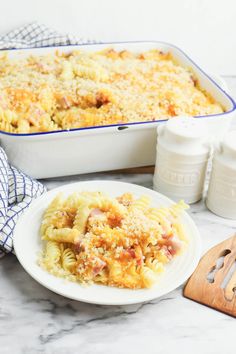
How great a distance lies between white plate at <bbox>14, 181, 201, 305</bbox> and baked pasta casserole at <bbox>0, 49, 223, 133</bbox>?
0.21 metres

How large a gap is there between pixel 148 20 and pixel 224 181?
3.38 ft

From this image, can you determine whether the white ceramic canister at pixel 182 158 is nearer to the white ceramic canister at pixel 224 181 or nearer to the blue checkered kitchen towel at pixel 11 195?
the white ceramic canister at pixel 224 181

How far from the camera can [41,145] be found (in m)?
1.45

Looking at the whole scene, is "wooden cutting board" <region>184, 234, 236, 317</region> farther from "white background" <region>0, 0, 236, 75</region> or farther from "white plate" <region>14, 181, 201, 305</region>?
"white background" <region>0, 0, 236, 75</region>

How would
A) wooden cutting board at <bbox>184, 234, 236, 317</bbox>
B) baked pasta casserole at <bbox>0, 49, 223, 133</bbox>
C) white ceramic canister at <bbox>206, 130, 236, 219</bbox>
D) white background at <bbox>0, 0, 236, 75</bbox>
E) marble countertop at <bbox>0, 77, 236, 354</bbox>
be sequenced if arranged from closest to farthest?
marble countertop at <bbox>0, 77, 236, 354</bbox> < wooden cutting board at <bbox>184, 234, 236, 317</bbox> < white ceramic canister at <bbox>206, 130, 236, 219</bbox> < baked pasta casserole at <bbox>0, 49, 223, 133</bbox> < white background at <bbox>0, 0, 236, 75</bbox>

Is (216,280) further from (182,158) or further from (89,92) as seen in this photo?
(89,92)

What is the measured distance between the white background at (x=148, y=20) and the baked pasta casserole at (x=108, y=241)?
1.04 metres

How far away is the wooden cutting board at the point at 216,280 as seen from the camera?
46.4 inches

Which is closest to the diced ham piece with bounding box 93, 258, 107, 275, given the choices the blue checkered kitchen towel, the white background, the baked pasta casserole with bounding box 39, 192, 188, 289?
the baked pasta casserole with bounding box 39, 192, 188, 289

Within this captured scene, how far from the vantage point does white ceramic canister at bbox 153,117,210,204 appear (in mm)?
1407

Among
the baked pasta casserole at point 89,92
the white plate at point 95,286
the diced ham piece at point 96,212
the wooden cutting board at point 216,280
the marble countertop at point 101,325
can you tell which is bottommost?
the marble countertop at point 101,325

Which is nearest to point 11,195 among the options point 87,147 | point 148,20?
point 87,147

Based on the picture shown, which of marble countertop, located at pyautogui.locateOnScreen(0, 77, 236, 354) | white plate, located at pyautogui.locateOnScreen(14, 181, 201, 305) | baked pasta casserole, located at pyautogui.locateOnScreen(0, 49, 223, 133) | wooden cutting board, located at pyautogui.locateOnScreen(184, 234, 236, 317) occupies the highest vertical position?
baked pasta casserole, located at pyautogui.locateOnScreen(0, 49, 223, 133)

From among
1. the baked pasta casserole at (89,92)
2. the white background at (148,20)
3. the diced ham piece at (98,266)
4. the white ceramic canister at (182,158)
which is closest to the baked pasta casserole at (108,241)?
the diced ham piece at (98,266)
